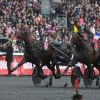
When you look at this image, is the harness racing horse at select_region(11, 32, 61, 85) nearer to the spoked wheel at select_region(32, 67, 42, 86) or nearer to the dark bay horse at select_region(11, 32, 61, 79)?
the dark bay horse at select_region(11, 32, 61, 79)

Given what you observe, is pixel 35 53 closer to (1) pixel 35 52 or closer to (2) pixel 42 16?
(1) pixel 35 52

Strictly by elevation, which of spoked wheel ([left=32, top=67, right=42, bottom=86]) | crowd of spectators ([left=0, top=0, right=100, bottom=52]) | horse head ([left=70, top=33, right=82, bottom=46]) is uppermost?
horse head ([left=70, top=33, right=82, bottom=46])

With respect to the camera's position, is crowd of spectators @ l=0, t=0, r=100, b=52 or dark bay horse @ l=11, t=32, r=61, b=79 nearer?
dark bay horse @ l=11, t=32, r=61, b=79

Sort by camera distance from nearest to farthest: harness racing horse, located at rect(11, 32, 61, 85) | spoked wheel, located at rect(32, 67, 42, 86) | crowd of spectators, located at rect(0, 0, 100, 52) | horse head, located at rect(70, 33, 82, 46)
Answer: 1. horse head, located at rect(70, 33, 82, 46)
2. harness racing horse, located at rect(11, 32, 61, 85)
3. spoked wheel, located at rect(32, 67, 42, 86)
4. crowd of spectators, located at rect(0, 0, 100, 52)

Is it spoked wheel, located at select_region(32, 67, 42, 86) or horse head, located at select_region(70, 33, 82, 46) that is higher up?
horse head, located at select_region(70, 33, 82, 46)

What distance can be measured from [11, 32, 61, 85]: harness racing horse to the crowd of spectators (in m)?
8.05

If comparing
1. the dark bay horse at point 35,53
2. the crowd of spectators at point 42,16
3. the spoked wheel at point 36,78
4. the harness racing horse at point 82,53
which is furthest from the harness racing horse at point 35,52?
the crowd of spectators at point 42,16

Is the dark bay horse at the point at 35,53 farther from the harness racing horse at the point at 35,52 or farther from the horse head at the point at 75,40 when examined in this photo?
the horse head at the point at 75,40

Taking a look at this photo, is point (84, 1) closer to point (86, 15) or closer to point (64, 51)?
point (86, 15)

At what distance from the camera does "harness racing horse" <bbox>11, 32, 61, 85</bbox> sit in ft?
73.7

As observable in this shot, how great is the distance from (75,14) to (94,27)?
2760mm

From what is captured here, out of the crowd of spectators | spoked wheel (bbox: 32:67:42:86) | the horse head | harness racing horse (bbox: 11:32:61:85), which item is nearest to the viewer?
the horse head

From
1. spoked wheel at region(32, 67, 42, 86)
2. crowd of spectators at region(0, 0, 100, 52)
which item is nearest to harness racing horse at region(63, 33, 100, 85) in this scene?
spoked wheel at region(32, 67, 42, 86)

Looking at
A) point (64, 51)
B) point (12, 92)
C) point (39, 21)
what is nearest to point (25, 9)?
point (39, 21)
